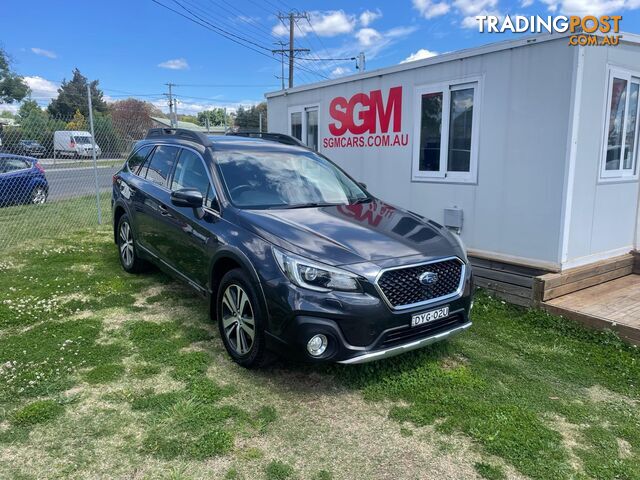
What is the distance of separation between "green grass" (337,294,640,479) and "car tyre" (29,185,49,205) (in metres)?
11.9

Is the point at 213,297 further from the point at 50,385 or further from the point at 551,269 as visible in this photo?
the point at 551,269

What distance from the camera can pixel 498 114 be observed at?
5688 millimetres

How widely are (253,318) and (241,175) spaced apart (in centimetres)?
144

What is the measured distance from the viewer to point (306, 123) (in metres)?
8.78

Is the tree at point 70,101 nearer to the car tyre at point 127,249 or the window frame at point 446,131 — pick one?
the car tyre at point 127,249

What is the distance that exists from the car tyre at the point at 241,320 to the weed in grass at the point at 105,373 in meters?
0.83

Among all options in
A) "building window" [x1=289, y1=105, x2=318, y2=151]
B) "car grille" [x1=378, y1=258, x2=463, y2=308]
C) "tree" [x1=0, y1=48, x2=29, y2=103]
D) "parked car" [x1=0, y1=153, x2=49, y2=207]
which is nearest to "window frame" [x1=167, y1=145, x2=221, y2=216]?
"car grille" [x1=378, y1=258, x2=463, y2=308]

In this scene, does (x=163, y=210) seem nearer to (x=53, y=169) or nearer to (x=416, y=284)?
(x=416, y=284)

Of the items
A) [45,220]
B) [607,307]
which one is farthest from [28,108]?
[607,307]

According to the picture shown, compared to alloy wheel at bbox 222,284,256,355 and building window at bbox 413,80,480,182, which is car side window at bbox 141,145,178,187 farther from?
building window at bbox 413,80,480,182

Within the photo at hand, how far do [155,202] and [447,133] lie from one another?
3.79 metres

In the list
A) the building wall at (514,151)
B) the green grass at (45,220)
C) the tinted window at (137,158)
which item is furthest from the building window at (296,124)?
the green grass at (45,220)

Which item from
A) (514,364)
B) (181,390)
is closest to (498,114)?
(514,364)

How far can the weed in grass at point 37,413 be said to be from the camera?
3.04 m
